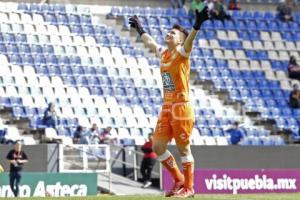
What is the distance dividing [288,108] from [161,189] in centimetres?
825

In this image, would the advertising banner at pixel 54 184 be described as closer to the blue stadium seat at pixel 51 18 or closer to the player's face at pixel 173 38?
the blue stadium seat at pixel 51 18

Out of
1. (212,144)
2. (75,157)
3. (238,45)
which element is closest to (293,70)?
(238,45)

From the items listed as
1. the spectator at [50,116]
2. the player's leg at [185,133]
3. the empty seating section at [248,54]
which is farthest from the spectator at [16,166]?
the empty seating section at [248,54]

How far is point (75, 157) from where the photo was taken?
92.2 feet

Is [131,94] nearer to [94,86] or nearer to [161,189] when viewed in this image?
[94,86]

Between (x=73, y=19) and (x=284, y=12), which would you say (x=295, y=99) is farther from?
(x=73, y=19)

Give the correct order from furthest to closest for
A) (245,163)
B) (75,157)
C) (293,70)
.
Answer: (293,70)
(245,163)
(75,157)

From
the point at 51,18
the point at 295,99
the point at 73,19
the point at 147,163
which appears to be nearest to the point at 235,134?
the point at 147,163

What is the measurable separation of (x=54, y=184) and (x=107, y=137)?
11.8 ft

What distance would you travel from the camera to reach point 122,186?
27781 millimetres

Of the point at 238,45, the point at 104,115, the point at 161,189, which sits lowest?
the point at 161,189

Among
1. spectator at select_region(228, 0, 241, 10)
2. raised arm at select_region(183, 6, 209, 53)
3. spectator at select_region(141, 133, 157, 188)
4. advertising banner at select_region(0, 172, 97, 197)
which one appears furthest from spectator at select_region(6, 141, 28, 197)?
spectator at select_region(228, 0, 241, 10)

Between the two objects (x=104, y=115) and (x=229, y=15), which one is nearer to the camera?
(x=104, y=115)

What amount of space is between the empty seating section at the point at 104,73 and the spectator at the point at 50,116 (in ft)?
1.15
